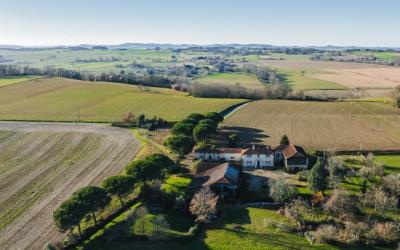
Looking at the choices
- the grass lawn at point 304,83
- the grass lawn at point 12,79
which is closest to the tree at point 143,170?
the grass lawn at point 304,83

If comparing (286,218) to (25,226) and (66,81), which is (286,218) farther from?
(66,81)

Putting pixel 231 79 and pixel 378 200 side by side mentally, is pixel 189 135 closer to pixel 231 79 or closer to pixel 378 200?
pixel 378 200

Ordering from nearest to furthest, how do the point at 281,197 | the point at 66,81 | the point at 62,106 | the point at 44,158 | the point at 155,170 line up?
the point at 281,197 < the point at 155,170 < the point at 44,158 < the point at 62,106 < the point at 66,81

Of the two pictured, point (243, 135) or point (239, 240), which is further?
point (243, 135)

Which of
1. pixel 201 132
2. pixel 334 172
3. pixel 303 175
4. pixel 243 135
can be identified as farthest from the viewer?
pixel 243 135

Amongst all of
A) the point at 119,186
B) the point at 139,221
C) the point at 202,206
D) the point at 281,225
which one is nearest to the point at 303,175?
the point at 281,225

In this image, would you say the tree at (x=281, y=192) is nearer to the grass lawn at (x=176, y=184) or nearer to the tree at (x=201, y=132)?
the grass lawn at (x=176, y=184)

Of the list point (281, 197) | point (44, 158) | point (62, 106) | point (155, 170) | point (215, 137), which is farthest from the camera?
point (62, 106)

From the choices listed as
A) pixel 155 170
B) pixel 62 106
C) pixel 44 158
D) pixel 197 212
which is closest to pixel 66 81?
→ pixel 62 106
